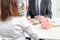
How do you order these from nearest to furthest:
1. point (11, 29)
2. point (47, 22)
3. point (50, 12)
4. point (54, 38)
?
point (11, 29) < point (54, 38) < point (47, 22) < point (50, 12)

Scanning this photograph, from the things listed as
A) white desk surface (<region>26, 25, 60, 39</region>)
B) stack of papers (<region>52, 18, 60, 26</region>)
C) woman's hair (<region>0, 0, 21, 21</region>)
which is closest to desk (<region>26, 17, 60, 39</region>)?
white desk surface (<region>26, 25, 60, 39</region>)

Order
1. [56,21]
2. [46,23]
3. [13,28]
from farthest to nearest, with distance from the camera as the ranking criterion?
[56,21] < [46,23] < [13,28]

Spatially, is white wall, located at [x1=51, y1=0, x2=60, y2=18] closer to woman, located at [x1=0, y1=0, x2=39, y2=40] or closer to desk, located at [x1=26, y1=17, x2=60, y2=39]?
desk, located at [x1=26, y1=17, x2=60, y2=39]

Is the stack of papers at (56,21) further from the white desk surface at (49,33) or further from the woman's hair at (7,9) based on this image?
the woman's hair at (7,9)

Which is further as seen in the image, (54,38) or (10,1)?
(54,38)

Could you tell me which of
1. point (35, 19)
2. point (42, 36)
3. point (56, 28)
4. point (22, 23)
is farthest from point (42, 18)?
point (22, 23)

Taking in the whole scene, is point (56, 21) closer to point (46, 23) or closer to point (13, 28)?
point (46, 23)

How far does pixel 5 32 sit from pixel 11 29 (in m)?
0.06

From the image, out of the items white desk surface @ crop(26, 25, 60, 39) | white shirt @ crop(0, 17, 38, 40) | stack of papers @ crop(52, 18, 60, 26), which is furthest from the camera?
stack of papers @ crop(52, 18, 60, 26)

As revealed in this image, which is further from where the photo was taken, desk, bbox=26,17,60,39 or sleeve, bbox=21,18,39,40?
desk, bbox=26,17,60,39

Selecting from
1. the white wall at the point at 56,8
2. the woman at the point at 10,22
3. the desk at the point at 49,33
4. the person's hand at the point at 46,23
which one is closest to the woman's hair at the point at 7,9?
the woman at the point at 10,22

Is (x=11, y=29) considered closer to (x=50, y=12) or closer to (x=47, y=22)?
(x=47, y=22)

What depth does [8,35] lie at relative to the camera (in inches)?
47.8

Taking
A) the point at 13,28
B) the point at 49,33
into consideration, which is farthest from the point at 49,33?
the point at 13,28
